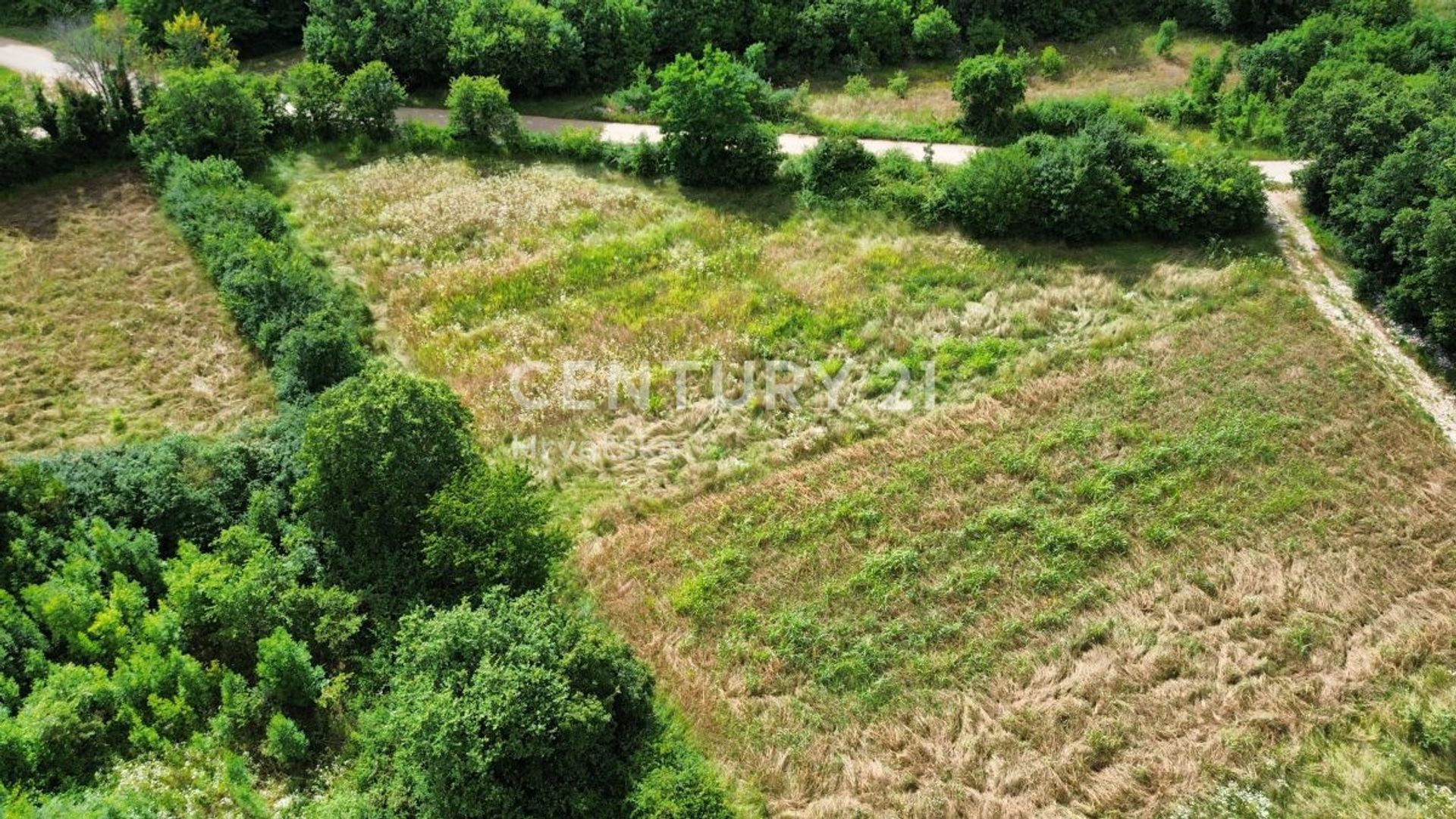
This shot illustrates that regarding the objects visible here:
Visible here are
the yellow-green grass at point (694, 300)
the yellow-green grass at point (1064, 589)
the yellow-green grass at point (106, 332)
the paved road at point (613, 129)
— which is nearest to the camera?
the yellow-green grass at point (1064, 589)

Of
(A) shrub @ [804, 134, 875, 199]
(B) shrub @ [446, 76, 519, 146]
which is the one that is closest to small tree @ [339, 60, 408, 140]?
(B) shrub @ [446, 76, 519, 146]

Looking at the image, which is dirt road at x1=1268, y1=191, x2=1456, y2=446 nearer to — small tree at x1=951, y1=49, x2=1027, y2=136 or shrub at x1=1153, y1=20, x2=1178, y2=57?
small tree at x1=951, y1=49, x2=1027, y2=136

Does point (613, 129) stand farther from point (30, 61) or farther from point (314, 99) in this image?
point (30, 61)

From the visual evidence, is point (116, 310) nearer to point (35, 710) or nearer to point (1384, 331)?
point (35, 710)

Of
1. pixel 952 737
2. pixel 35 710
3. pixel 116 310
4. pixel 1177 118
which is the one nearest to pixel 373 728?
pixel 35 710

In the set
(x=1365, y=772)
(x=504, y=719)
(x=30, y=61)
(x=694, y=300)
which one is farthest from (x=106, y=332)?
(x=1365, y=772)

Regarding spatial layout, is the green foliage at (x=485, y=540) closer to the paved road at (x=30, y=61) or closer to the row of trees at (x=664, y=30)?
the row of trees at (x=664, y=30)

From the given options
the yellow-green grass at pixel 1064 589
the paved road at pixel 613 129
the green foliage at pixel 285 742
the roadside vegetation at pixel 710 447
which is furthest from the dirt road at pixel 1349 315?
the green foliage at pixel 285 742
